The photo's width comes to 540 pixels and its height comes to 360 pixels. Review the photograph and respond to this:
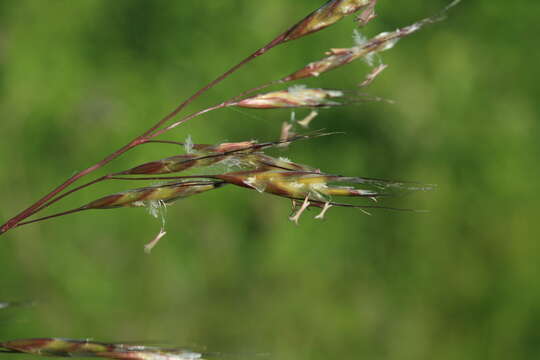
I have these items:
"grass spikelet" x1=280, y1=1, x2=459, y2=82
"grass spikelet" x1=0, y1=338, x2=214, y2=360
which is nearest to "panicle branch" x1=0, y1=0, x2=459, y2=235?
"grass spikelet" x1=280, y1=1, x2=459, y2=82

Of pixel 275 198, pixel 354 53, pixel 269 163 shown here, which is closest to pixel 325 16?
pixel 354 53

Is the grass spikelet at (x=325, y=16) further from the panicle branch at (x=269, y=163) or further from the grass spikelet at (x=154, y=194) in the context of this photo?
the grass spikelet at (x=154, y=194)

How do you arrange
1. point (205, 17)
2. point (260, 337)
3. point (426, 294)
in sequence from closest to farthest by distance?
point (260, 337) → point (426, 294) → point (205, 17)

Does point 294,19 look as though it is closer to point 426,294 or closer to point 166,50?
point 166,50

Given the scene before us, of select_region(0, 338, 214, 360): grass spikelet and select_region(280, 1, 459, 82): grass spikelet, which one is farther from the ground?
select_region(280, 1, 459, 82): grass spikelet

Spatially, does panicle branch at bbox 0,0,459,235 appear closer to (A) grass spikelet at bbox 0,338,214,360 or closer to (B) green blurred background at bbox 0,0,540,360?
(A) grass spikelet at bbox 0,338,214,360

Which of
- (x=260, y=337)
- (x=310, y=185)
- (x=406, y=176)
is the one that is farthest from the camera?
(x=406, y=176)

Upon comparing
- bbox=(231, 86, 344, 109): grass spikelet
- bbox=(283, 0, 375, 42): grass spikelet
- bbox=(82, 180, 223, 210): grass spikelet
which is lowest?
bbox=(82, 180, 223, 210): grass spikelet

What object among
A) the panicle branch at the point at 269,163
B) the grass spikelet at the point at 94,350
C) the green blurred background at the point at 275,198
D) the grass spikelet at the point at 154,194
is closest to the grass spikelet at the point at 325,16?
the panicle branch at the point at 269,163

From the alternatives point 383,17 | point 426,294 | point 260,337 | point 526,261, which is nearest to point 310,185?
point 260,337
